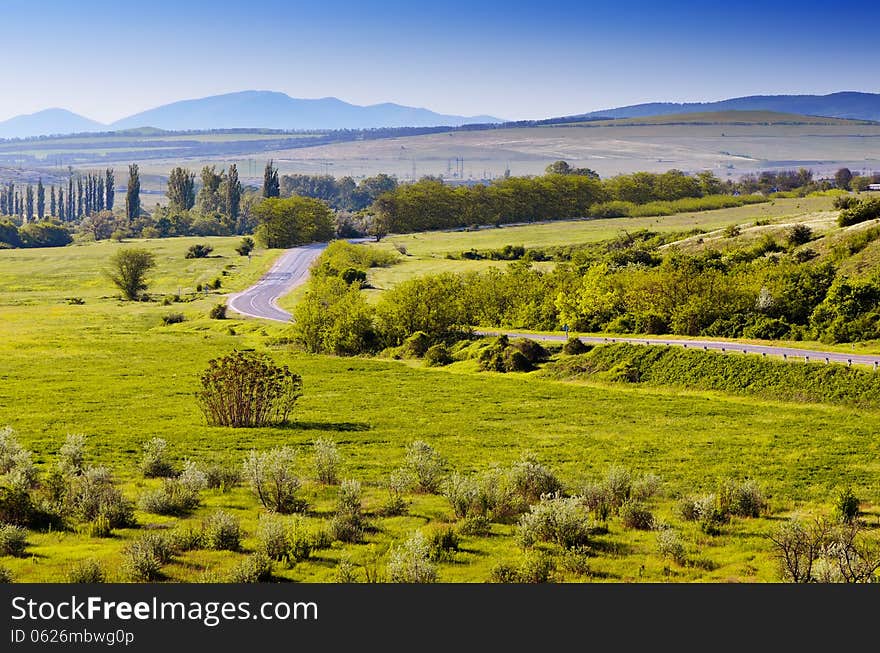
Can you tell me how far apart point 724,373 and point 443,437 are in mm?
22263

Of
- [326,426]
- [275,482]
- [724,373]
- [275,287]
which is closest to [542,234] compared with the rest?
[275,287]

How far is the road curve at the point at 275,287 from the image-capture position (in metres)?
108

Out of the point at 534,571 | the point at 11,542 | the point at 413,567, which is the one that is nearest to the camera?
the point at 413,567

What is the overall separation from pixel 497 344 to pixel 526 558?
155ft

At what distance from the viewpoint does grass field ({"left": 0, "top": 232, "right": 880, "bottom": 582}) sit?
24172 millimetres

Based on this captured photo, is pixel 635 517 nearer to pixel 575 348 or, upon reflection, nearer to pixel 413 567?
pixel 413 567

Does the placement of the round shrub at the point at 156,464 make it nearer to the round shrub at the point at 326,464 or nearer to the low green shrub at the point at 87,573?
the round shrub at the point at 326,464

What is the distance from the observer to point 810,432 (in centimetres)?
4228

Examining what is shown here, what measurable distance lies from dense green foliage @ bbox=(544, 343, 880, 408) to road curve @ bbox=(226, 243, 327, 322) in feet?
161

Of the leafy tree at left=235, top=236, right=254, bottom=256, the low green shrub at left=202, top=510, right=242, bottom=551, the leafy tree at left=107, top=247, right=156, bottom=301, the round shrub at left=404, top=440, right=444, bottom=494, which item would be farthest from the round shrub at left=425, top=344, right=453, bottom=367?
the leafy tree at left=235, top=236, right=254, bottom=256

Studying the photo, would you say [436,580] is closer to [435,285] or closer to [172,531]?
[172,531]

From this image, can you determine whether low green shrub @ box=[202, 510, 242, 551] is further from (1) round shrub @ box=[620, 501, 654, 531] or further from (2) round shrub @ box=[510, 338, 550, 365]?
(2) round shrub @ box=[510, 338, 550, 365]

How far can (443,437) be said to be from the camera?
141 ft

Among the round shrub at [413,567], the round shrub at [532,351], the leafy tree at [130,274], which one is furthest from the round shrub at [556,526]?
the leafy tree at [130,274]
